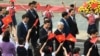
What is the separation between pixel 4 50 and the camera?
11516mm

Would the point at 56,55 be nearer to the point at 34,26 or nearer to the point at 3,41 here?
the point at 3,41

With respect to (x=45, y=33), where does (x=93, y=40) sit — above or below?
above

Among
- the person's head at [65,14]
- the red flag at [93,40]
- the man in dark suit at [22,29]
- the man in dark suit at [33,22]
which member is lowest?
the man in dark suit at [33,22]

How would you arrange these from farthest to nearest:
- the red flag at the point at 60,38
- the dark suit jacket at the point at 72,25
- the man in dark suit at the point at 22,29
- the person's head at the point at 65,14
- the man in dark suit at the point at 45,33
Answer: the dark suit jacket at the point at 72,25, the person's head at the point at 65,14, the man in dark suit at the point at 22,29, the man in dark suit at the point at 45,33, the red flag at the point at 60,38

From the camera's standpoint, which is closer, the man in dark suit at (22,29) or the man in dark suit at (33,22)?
the man in dark suit at (22,29)

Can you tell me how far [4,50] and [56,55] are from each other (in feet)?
5.50

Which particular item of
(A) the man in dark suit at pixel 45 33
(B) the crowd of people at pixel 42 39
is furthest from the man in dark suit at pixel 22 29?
(A) the man in dark suit at pixel 45 33

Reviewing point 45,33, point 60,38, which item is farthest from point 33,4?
point 60,38

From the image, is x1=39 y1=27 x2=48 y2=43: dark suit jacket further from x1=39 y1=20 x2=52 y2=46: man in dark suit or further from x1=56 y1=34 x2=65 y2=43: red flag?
x1=56 y1=34 x2=65 y2=43: red flag

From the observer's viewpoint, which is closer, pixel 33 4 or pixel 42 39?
pixel 42 39

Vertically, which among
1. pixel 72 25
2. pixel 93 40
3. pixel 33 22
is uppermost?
pixel 93 40

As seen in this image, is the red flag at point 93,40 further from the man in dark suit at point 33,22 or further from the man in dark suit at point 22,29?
the man in dark suit at point 33,22

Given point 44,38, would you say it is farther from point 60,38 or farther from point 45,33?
point 60,38

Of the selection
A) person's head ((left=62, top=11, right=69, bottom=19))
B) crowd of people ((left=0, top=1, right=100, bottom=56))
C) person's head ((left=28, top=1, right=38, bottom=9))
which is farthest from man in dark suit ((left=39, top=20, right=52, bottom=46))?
person's head ((left=28, top=1, right=38, bottom=9))
